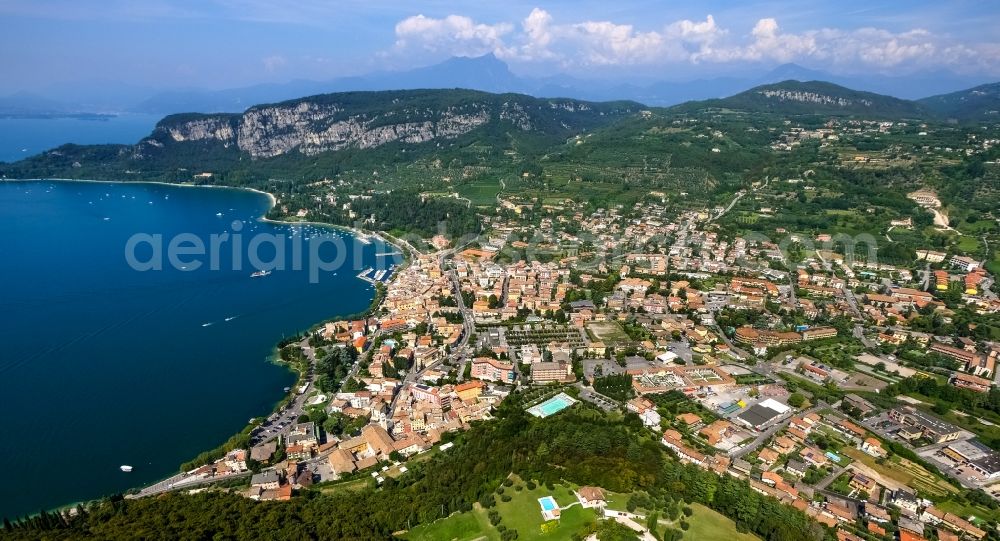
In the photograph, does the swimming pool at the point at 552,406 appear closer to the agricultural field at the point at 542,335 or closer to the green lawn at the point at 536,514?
the green lawn at the point at 536,514

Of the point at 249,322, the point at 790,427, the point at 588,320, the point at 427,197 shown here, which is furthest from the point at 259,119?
the point at 790,427

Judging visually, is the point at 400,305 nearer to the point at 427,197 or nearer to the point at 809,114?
the point at 427,197

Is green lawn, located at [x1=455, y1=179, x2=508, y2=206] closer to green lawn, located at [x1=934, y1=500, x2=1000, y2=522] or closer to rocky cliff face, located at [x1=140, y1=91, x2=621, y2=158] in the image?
rocky cliff face, located at [x1=140, y1=91, x2=621, y2=158]

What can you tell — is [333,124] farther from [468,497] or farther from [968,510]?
[968,510]

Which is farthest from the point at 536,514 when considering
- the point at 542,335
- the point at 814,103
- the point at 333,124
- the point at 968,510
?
the point at 814,103

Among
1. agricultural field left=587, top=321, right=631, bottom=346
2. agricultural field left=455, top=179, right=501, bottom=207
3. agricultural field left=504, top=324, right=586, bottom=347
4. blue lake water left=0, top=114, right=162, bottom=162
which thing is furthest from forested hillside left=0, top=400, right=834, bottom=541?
blue lake water left=0, top=114, right=162, bottom=162

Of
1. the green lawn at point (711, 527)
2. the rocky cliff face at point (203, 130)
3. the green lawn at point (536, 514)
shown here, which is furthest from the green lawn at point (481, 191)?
the rocky cliff face at point (203, 130)

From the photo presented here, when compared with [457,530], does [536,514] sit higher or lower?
higher
